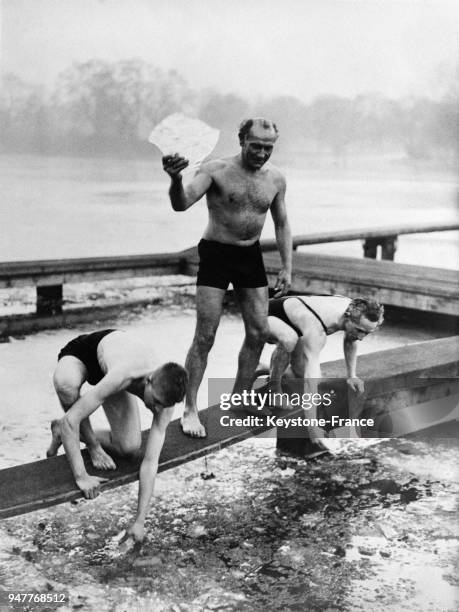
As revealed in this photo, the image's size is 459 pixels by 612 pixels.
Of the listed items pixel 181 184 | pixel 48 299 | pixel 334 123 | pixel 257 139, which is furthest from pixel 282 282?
pixel 334 123

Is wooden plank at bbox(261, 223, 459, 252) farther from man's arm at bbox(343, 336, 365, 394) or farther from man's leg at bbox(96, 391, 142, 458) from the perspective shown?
man's leg at bbox(96, 391, 142, 458)

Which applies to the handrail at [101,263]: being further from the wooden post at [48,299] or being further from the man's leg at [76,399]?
the man's leg at [76,399]

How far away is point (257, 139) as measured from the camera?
2436 millimetres

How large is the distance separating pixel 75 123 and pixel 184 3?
3.65ft

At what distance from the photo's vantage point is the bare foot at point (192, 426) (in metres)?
2.67

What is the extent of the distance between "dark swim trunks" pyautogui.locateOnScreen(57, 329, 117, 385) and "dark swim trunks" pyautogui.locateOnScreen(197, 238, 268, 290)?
0.35m

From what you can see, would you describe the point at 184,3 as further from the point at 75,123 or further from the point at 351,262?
the point at 351,262

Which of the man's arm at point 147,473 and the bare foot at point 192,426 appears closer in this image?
the man's arm at point 147,473

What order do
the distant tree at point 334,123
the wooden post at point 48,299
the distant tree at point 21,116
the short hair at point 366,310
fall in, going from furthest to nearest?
1. the distant tree at point 334,123
2. the wooden post at point 48,299
3. the distant tree at point 21,116
4. the short hair at point 366,310

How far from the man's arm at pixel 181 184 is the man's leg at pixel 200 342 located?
32 centimetres

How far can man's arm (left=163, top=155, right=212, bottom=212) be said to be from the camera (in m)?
2.16

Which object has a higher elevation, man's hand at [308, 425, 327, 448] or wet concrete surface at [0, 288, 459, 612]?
man's hand at [308, 425, 327, 448]

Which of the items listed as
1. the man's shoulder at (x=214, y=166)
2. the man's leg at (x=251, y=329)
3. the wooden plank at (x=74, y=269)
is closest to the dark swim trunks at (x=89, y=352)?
the man's leg at (x=251, y=329)

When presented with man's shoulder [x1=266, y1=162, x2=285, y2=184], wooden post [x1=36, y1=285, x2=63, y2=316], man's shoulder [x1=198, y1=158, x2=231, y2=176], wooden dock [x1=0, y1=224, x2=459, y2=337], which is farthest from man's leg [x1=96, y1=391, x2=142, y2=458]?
wooden post [x1=36, y1=285, x2=63, y2=316]
